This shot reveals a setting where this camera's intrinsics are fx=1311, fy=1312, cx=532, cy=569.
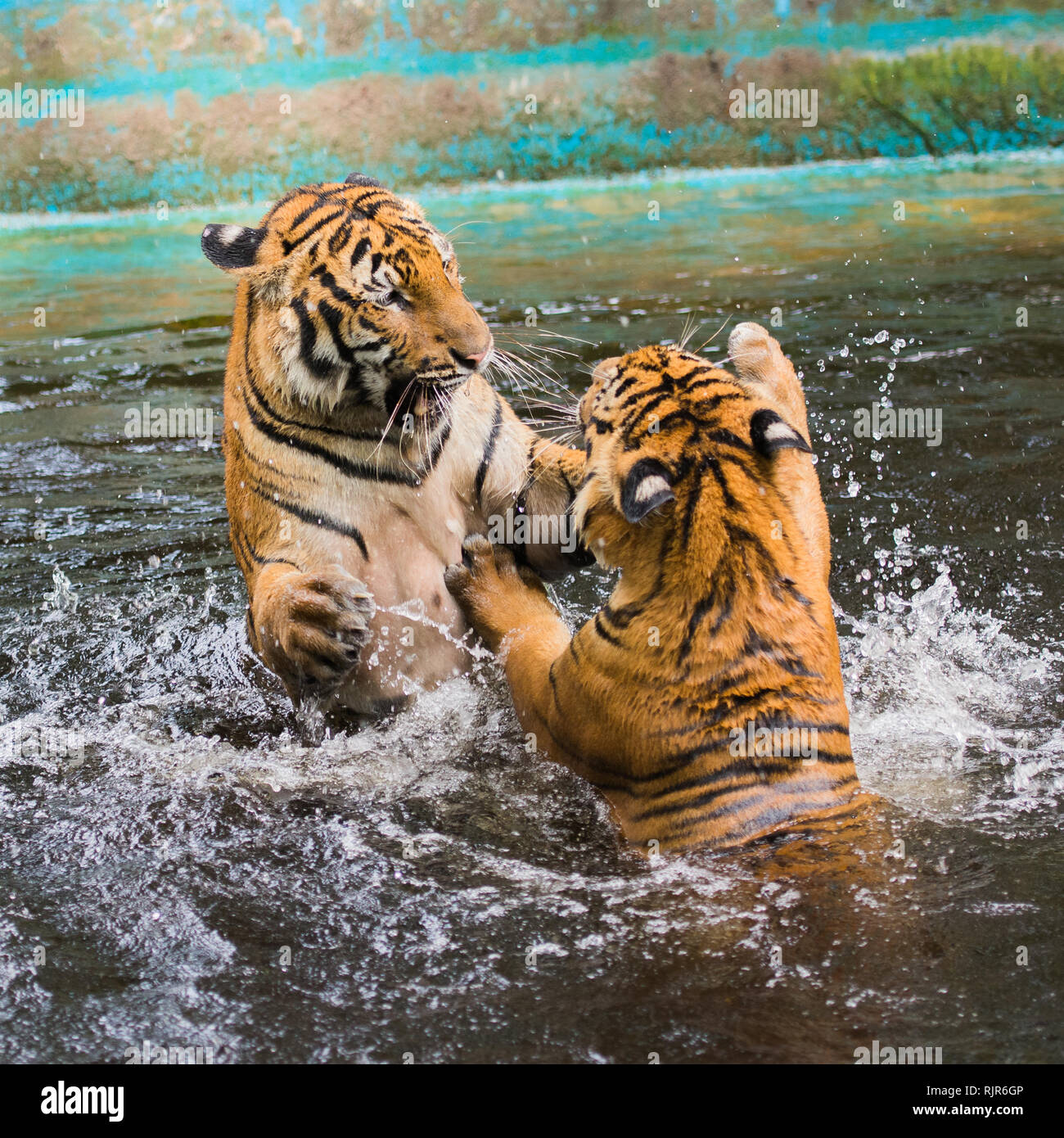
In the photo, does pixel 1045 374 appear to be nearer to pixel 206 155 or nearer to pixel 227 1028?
pixel 227 1028

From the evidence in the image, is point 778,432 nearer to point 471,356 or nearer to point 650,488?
point 650,488

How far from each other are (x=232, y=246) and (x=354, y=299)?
1.12 ft

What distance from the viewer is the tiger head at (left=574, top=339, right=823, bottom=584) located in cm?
246

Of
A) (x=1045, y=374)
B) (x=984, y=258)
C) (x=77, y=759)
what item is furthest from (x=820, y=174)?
(x=77, y=759)

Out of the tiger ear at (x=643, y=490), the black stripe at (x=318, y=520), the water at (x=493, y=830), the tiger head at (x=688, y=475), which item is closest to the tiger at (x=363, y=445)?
the black stripe at (x=318, y=520)

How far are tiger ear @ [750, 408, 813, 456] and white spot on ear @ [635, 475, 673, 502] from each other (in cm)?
27

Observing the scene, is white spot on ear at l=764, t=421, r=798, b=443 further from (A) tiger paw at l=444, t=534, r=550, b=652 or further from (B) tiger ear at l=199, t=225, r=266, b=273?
(B) tiger ear at l=199, t=225, r=266, b=273

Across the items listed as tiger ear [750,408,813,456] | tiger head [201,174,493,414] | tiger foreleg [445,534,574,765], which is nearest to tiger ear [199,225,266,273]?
tiger head [201,174,493,414]

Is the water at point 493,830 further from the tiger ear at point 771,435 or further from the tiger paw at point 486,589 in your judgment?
the tiger ear at point 771,435

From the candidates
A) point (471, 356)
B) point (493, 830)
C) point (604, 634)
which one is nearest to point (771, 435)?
point (604, 634)

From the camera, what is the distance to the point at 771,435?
8.23 feet

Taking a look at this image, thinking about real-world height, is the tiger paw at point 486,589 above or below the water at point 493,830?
above

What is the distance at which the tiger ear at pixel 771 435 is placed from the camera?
2.48 m

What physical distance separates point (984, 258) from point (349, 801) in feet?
22.3
